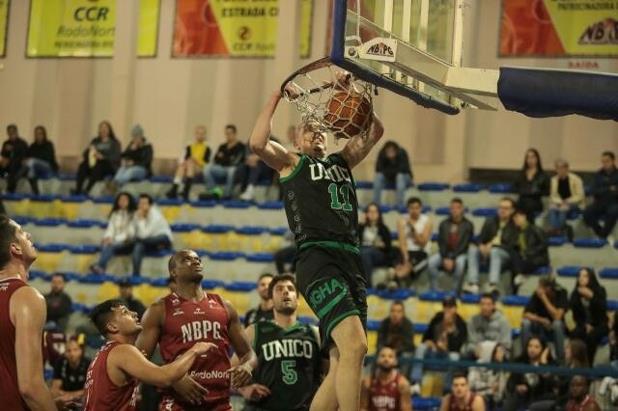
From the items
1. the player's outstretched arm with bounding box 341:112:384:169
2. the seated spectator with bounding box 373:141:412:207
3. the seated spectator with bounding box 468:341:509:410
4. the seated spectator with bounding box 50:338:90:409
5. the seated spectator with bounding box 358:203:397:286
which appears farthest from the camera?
the seated spectator with bounding box 373:141:412:207

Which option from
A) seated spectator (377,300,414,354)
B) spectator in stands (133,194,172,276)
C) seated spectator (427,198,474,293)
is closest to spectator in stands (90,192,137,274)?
spectator in stands (133,194,172,276)

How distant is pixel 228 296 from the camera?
1788cm

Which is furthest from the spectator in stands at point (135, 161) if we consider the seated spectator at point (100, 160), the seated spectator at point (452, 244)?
the seated spectator at point (452, 244)

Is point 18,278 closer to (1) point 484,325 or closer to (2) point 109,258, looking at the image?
→ (1) point 484,325

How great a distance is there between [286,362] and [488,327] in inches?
200

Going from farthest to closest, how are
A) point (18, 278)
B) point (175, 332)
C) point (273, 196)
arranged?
point (273, 196) < point (175, 332) < point (18, 278)

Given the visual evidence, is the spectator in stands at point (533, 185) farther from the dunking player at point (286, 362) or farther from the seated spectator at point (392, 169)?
the dunking player at point (286, 362)

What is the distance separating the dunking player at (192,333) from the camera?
898cm

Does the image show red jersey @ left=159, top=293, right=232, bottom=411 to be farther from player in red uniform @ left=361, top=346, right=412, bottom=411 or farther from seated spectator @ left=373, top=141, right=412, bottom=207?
seated spectator @ left=373, top=141, right=412, bottom=207

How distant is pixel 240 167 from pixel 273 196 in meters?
0.74

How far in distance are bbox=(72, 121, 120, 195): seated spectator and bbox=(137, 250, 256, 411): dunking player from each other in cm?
1217

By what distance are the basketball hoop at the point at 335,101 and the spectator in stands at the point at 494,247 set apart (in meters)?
8.13

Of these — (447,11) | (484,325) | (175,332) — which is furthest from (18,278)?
(484,325)

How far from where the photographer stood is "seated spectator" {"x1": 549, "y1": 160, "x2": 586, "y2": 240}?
56.5ft
